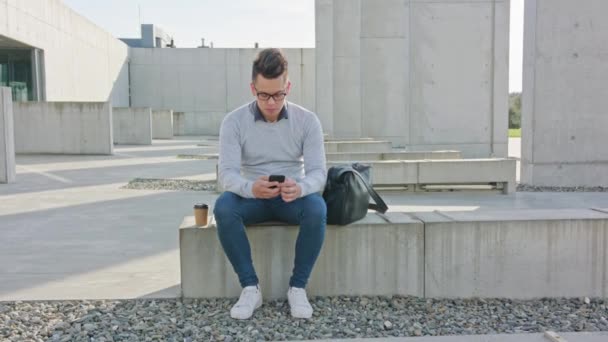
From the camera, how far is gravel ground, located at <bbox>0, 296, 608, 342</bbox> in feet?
10.9

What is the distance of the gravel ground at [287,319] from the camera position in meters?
3.31

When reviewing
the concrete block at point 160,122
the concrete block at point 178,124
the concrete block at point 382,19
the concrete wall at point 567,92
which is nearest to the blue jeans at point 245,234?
the concrete wall at point 567,92

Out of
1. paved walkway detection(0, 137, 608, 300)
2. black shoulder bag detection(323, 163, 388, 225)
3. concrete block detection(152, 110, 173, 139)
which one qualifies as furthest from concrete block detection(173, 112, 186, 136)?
black shoulder bag detection(323, 163, 388, 225)

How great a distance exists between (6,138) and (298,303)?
9.06 metres

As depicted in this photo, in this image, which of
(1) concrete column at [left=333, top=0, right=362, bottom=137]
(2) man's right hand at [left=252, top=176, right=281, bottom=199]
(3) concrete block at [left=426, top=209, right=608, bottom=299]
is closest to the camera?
(2) man's right hand at [left=252, top=176, right=281, bottom=199]

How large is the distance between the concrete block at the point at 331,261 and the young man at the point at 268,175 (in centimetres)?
24

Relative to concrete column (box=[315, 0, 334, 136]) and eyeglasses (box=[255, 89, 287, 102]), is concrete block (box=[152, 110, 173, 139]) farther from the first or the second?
eyeglasses (box=[255, 89, 287, 102])

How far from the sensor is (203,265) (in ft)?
12.7

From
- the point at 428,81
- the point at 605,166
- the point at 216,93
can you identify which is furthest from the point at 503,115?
the point at 216,93

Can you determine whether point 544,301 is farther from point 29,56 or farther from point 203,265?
point 29,56

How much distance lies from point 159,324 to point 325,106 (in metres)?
28.8

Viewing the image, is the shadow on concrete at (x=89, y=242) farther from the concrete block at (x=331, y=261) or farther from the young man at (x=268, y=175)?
the young man at (x=268, y=175)

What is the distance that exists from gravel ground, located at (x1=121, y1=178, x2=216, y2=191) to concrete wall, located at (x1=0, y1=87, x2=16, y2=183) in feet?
7.36

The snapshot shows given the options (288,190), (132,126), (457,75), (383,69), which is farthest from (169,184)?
(132,126)
